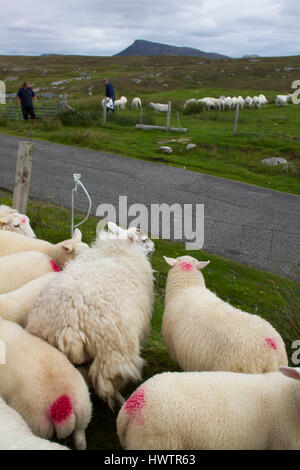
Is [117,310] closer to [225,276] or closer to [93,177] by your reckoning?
[225,276]

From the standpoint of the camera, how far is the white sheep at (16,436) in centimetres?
232

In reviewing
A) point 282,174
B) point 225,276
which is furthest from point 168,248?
point 282,174

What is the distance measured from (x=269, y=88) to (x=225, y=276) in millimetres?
37397

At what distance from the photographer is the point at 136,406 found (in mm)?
2748

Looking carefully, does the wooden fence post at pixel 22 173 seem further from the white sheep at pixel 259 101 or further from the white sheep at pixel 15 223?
the white sheep at pixel 259 101

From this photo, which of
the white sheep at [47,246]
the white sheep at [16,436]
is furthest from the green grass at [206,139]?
the white sheep at [16,436]

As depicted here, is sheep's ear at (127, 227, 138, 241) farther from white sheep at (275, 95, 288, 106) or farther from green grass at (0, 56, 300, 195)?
white sheep at (275, 95, 288, 106)

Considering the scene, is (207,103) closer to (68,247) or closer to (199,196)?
(199,196)

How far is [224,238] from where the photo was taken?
9.44 meters

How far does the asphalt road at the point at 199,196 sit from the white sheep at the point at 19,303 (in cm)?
518

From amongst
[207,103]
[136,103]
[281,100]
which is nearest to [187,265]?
[207,103]

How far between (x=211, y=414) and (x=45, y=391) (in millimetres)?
1108

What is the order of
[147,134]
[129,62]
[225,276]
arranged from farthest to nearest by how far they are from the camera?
[129,62], [147,134], [225,276]
